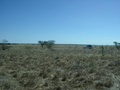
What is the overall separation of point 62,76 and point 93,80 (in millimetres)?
2112

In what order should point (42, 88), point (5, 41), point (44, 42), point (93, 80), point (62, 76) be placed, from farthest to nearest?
1. point (44, 42)
2. point (5, 41)
3. point (62, 76)
4. point (93, 80)
5. point (42, 88)

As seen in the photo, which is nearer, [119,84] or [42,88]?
[42,88]

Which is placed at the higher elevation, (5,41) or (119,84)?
(5,41)

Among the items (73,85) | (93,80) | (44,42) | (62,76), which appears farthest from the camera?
(44,42)

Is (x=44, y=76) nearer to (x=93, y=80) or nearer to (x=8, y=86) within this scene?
(x=8, y=86)

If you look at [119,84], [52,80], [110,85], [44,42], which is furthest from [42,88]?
[44,42]

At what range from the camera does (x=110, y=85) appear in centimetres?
732

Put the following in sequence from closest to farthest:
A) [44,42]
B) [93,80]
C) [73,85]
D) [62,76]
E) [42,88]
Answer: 1. [42,88]
2. [73,85]
3. [93,80]
4. [62,76]
5. [44,42]

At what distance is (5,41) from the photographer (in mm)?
43000

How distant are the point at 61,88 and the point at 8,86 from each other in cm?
286

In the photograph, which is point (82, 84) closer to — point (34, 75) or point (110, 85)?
point (110, 85)

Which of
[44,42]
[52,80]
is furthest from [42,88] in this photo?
[44,42]

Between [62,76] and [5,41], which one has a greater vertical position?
[5,41]

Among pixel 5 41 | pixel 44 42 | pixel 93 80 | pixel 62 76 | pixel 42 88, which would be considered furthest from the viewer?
pixel 44 42
